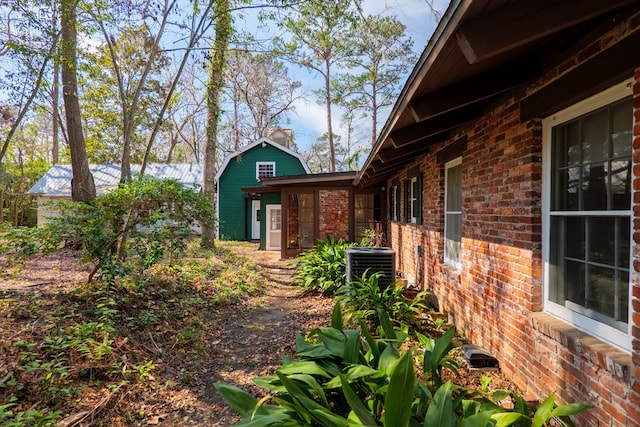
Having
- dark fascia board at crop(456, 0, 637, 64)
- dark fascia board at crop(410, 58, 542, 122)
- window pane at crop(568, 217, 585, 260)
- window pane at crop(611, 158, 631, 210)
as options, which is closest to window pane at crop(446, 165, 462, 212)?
dark fascia board at crop(410, 58, 542, 122)

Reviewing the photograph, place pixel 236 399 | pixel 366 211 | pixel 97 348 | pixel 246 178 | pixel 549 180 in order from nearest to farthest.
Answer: pixel 236 399 < pixel 549 180 < pixel 97 348 < pixel 366 211 < pixel 246 178

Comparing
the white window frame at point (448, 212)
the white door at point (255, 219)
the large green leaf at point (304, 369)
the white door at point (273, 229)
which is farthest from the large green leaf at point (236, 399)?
the white door at point (255, 219)

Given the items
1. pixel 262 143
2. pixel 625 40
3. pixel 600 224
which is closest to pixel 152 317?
pixel 600 224

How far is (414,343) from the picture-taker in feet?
12.6

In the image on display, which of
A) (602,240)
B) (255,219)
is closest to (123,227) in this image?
(602,240)

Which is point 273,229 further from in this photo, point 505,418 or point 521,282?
point 505,418

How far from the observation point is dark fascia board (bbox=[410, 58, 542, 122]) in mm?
2596

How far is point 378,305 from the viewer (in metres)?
4.43

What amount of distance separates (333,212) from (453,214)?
813cm

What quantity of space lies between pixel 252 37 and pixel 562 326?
8.78 m

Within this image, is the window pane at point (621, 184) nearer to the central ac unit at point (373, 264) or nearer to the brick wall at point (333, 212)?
the central ac unit at point (373, 264)

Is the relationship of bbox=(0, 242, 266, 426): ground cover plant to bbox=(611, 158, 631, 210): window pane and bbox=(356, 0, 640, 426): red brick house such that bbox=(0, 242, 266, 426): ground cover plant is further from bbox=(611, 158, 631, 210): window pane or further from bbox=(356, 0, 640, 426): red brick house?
bbox=(611, 158, 631, 210): window pane

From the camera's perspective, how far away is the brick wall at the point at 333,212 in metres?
12.5

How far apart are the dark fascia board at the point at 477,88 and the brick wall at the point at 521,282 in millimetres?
136
